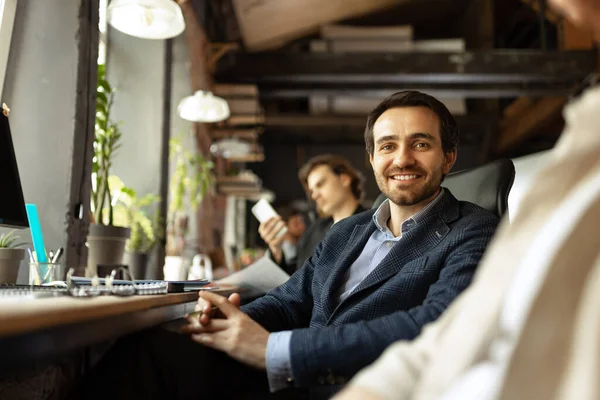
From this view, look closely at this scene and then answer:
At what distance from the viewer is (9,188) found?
1.61 meters

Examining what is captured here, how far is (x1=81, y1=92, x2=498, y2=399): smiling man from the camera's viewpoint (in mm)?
1097

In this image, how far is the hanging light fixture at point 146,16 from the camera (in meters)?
2.73

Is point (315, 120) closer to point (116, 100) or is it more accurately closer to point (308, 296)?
point (116, 100)

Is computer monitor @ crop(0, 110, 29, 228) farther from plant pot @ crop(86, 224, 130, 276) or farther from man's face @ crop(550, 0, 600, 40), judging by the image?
man's face @ crop(550, 0, 600, 40)

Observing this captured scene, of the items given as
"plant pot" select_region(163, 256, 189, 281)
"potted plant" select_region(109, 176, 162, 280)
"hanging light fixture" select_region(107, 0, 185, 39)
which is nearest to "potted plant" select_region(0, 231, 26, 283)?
"potted plant" select_region(109, 176, 162, 280)

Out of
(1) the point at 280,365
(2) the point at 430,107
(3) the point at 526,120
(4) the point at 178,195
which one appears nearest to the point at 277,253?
(4) the point at 178,195

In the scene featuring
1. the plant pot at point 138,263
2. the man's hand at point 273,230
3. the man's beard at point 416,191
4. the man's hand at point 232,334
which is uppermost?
the man's hand at point 273,230

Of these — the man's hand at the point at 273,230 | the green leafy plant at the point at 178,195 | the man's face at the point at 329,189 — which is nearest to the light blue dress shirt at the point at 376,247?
the man's hand at the point at 273,230

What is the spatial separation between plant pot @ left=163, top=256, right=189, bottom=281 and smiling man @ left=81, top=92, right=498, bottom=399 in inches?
57.7

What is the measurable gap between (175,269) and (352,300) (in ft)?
6.24

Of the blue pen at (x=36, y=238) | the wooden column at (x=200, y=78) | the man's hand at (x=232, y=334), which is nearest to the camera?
the man's hand at (x=232, y=334)

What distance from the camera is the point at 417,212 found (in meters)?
1.58

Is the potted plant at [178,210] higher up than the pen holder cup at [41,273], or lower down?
higher up

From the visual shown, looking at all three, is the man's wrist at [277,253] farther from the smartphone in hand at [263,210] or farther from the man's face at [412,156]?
the man's face at [412,156]
